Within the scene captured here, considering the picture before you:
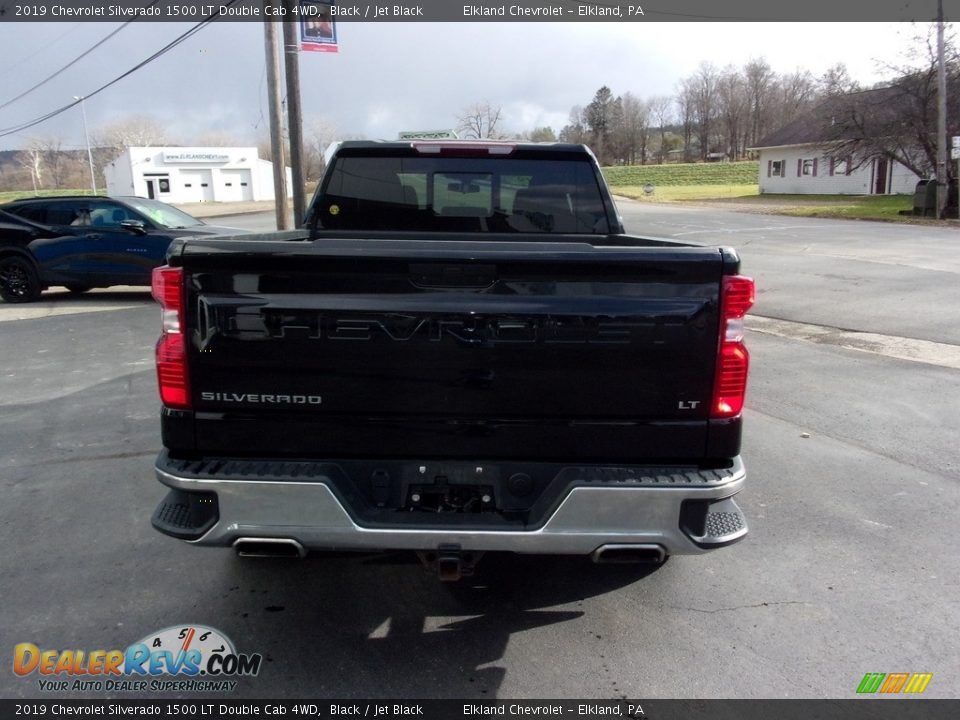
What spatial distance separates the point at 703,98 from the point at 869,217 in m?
86.2

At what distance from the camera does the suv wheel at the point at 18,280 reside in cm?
1301

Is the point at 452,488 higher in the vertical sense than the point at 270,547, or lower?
higher

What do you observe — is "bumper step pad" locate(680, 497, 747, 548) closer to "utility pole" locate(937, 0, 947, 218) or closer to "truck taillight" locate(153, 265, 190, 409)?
"truck taillight" locate(153, 265, 190, 409)

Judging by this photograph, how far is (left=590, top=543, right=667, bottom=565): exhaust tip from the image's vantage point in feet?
9.24

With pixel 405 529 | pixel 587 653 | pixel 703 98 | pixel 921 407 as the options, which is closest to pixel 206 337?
pixel 405 529

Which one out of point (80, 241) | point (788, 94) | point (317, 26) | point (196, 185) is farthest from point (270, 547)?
point (788, 94)

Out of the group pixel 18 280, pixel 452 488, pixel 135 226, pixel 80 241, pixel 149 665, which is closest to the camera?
pixel 452 488

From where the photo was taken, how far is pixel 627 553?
285cm

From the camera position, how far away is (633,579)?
3811 mm

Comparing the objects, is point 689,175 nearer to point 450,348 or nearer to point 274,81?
point 274,81

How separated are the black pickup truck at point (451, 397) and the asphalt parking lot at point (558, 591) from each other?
0.55m

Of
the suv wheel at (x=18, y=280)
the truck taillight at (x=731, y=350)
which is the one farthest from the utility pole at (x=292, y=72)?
the truck taillight at (x=731, y=350)

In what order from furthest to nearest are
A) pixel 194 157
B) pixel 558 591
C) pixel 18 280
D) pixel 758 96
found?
1. pixel 758 96
2. pixel 194 157
3. pixel 18 280
4. pixel 558 591

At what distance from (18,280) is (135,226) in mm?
2577
